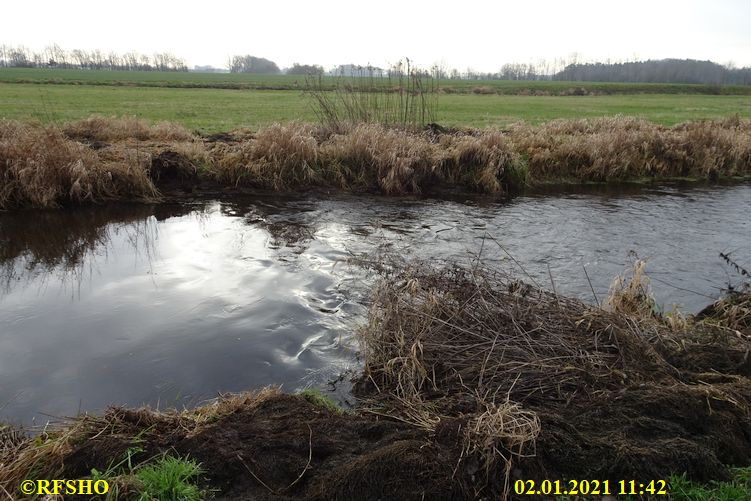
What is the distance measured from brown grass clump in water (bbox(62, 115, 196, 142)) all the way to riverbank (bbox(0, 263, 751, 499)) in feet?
41.5

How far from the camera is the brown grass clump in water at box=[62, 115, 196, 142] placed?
15508 millimetres

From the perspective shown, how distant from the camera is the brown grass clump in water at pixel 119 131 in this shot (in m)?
15.5

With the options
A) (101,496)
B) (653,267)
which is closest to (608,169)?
(653,267)

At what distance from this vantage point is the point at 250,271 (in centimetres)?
880

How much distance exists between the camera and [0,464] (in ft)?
12.0

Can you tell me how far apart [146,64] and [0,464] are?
161 m

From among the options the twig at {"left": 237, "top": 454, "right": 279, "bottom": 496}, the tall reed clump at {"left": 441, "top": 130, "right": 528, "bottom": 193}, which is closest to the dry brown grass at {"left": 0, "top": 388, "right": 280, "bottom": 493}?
the twig at {"left": 237, "top": 454, "right": 279, "bottom": 496}

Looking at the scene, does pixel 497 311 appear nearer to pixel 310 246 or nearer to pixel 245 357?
pixel 245 357

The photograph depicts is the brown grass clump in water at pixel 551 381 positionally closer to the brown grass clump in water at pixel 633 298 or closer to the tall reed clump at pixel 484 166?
the brown grass clump in water at pixel 633 298
